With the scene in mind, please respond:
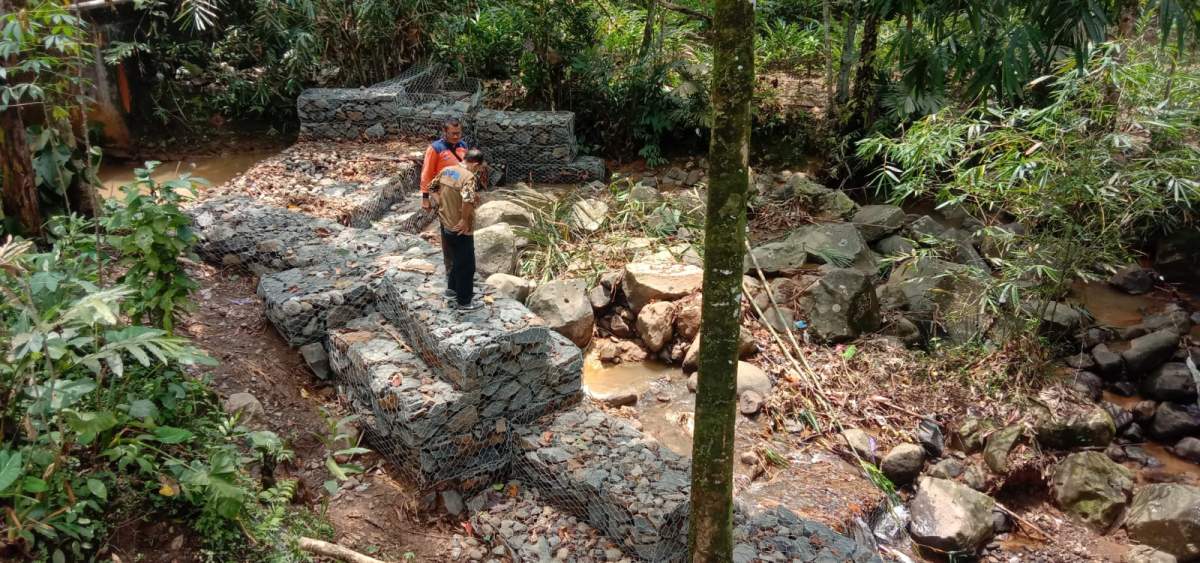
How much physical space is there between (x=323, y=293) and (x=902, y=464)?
Answer: 3.98 m

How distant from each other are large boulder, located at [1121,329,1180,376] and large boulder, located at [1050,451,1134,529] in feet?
4.37

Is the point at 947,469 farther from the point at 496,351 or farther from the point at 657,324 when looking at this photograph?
the point at 496,351

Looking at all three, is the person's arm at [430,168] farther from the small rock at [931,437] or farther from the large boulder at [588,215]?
the small rock at [931,437]

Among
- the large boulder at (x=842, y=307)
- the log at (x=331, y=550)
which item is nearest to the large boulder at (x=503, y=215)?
the large boulder at (x=842, y=307)

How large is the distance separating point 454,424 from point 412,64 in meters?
6.93

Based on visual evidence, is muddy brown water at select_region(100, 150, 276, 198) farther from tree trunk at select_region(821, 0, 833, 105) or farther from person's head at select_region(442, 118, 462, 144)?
tree trunk at select_region(821, 0, 833, 105)

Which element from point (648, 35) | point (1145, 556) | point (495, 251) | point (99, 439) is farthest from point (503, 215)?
point (1145, 556)

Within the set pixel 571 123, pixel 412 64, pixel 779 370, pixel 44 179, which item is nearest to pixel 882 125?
pixel 571 123

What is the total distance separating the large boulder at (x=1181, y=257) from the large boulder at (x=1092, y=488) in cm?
351

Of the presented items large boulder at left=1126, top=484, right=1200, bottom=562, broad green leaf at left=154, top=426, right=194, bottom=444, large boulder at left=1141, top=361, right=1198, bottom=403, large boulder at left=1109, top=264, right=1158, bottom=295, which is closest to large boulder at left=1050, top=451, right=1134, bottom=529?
large boulder at left=1126, top=484, right=1200, bottom=562

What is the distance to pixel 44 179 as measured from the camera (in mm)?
5758

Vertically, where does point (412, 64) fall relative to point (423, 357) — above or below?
above

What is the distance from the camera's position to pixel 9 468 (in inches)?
113

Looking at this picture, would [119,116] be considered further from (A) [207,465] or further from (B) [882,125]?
(B) [882,125]
